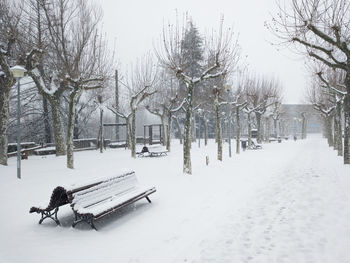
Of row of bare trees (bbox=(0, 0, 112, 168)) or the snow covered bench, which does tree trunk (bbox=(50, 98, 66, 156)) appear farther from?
the snow covered bench

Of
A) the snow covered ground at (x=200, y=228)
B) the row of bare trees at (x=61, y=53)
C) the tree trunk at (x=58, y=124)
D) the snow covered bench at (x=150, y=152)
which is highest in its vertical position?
the row of bare trees at (x=61, y=53)

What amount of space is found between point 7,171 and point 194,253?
10.9 m

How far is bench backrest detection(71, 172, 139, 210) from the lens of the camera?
16.1 ft

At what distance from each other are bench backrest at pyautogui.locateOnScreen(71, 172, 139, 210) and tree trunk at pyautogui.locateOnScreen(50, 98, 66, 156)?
13.6m

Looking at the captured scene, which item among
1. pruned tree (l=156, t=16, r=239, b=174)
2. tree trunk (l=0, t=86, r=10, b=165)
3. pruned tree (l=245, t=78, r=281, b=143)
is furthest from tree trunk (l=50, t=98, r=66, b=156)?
pruned tree (l=245, t=78, r=281, b=143)

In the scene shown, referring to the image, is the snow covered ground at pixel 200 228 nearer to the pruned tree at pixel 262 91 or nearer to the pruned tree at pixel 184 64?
the pruned tree at pixel 184 64

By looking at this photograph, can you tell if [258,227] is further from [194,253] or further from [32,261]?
[32,261]

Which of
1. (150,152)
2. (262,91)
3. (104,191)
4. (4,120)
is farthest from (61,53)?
(262,91)

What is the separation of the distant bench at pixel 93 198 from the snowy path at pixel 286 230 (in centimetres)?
199

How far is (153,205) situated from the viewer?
22.0 feet

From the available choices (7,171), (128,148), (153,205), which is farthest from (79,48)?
(128,148)

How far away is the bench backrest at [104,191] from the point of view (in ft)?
16.1

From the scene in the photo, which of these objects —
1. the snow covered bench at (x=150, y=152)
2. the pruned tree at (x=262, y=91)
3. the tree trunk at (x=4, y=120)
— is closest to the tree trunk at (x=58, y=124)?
the tree trunk at (x=4, y=120)

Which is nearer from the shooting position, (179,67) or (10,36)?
(179,67)
